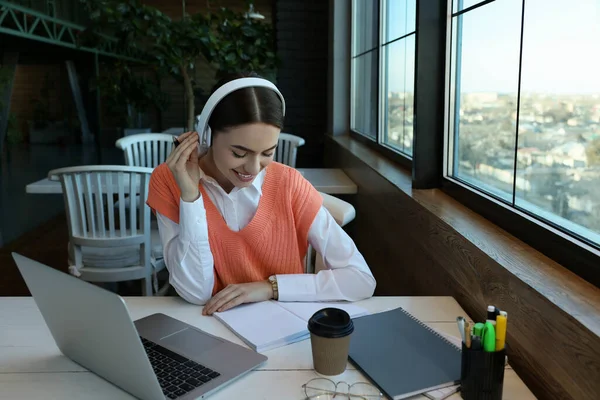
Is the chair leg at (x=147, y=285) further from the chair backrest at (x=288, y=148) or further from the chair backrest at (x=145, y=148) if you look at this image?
the chair backrest at (x=288, y=148)

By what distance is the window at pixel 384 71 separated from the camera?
2.94m

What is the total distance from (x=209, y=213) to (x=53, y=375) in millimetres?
627

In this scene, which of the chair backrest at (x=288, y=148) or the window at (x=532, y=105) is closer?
the window at (x=532, y=105)

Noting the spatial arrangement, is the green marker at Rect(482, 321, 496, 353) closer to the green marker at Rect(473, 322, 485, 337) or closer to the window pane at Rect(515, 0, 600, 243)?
the green marker at Rect(473, 322, 485, 337)

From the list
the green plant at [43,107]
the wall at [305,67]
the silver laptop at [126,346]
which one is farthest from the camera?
the green plant at [43,107]

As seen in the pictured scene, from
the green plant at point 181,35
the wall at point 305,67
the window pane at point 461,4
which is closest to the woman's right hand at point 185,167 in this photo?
the window pane at point 461,4

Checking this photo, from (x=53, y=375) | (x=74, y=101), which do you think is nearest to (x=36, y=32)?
(x=74, y=101)

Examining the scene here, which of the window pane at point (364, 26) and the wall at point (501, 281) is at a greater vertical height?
the window pane at point (364, 26)

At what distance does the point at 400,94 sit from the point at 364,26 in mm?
1376

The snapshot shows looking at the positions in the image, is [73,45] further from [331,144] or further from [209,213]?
[209,213]

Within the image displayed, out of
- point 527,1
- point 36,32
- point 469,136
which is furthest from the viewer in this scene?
point 36,32

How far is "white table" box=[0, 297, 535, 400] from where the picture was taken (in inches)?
40.7

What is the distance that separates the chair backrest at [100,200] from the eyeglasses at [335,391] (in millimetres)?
1763

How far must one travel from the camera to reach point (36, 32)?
6297 millimetres
